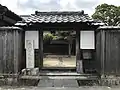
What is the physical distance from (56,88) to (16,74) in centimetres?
219

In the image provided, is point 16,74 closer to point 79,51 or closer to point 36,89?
point 36,89

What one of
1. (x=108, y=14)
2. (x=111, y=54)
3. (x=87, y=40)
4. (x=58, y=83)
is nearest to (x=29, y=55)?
(x=58, y=83)

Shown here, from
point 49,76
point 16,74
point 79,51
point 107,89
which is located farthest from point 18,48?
point 107,89

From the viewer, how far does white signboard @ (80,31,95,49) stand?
11852 mm

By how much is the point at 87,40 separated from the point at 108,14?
17.8m

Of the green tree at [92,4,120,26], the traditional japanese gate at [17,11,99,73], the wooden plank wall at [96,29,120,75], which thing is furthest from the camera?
the green tree at [92,4,120,26]

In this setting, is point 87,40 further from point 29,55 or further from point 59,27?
point 29,55

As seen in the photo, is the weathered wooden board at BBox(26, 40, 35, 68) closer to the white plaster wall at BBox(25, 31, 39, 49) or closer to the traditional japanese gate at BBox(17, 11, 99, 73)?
the traditional japanese gate at BBox(17, 11, 99, 73)

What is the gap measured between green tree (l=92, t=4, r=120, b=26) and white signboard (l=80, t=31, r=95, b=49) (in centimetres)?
1635

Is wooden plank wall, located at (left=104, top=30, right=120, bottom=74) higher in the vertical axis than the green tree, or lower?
lower

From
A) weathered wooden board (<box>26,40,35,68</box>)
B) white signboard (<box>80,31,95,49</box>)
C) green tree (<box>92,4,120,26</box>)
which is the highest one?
→ green tree (<box>92,4,120,26</box>)

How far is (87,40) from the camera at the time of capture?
11898 mm

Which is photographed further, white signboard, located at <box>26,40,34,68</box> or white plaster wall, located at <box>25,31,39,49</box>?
white plaster wall, located at <box>25,31,39,49</box>

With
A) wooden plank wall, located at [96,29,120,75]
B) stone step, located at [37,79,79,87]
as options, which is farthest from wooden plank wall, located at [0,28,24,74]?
wooden plank wall, located at [96,29,120,75]
